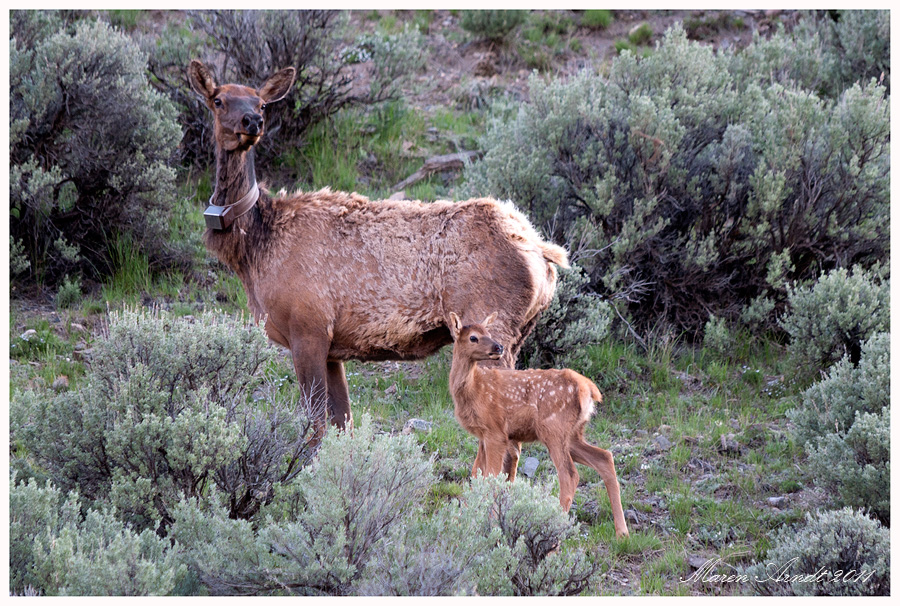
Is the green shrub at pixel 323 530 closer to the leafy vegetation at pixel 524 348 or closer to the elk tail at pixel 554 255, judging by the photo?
the leafy vegetation at pixel 524 348

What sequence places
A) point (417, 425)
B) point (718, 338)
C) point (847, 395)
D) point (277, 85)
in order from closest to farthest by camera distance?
point (847, 395), point (277, 85), point (417, 425), point (718, 338)

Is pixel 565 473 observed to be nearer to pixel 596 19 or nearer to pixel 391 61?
pixel 391 61

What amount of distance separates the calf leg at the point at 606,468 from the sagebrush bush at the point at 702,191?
3259 millimetres

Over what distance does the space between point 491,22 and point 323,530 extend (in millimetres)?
11684

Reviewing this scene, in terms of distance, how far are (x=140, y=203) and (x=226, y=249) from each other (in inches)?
154

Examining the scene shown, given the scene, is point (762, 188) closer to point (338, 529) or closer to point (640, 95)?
point (640, 95)

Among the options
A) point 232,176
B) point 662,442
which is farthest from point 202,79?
point 662,442

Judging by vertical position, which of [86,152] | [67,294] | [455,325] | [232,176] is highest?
[232,176]

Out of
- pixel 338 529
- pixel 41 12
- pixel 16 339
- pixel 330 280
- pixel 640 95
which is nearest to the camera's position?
pixel 338 529

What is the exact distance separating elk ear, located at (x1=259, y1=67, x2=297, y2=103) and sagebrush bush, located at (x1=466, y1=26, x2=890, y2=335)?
3.00 metres

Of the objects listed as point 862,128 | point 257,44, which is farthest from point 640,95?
point 257,44

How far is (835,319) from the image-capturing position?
7.89 m

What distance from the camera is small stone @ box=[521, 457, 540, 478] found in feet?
22.4

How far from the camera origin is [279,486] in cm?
523
